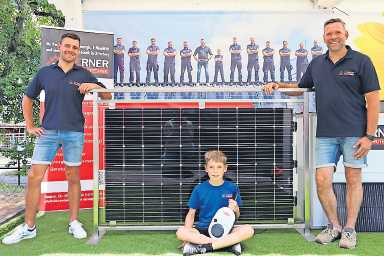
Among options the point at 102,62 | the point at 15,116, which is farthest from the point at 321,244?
the point at 15,116

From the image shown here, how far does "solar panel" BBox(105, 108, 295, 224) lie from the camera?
3.80 meters

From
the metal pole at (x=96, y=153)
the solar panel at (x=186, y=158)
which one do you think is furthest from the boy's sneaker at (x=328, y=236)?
the metal pole at (x=96, y=153)

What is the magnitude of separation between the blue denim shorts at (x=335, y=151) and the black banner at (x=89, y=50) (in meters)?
2.77

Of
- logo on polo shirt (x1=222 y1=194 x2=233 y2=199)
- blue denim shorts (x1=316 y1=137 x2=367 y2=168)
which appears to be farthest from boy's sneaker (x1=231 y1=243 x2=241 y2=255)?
blue denim shorts (x1=316 y1=137 x2=367 y2=168)

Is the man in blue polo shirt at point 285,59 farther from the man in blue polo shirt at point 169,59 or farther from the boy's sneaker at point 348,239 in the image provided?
the boy's sneaker at point 348,239

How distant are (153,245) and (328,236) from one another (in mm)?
1420

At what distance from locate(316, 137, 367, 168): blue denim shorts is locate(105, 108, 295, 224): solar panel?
0.85 feet

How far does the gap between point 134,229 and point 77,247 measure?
20.0 inches

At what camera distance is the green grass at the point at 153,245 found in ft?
11.3

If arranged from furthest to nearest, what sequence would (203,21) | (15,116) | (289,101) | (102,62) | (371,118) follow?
1. (15,116)
2. (203,21)
3. (102,62)
4. (289,101)
5. (371,118)

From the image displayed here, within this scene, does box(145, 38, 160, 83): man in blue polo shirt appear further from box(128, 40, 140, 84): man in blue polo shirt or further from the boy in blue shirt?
the boy in blue shirt

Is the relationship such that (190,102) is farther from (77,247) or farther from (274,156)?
(77,247)

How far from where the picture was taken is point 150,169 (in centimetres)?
383

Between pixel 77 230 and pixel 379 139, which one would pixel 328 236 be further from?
pixel 77 230
